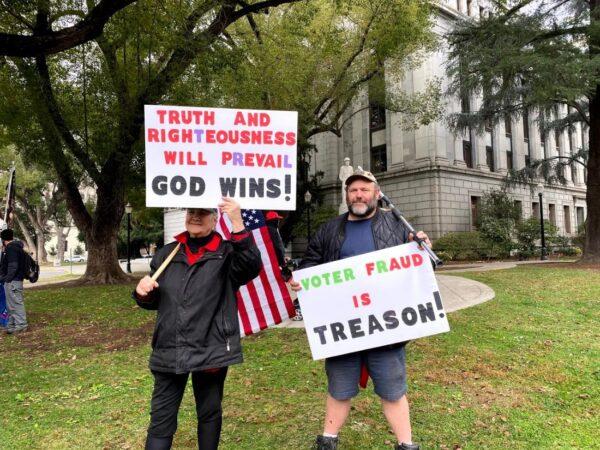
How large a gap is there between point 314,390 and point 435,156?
28.1 meters

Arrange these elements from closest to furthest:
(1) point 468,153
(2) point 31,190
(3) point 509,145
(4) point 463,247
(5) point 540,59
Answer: (5) point 540,59, (4) point 463,247, (1) point 468,153, (3) point 509,145, (2) point 31,190

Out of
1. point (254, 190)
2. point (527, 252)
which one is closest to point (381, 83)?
point (527, 252)

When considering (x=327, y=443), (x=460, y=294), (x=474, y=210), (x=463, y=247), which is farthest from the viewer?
(x=474, y=210)

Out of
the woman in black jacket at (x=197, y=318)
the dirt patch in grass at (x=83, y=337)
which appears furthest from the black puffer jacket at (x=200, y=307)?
the dirt patch in grass at (x=83, y=337)

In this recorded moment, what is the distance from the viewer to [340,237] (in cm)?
357

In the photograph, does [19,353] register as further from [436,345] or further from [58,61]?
[58,61]

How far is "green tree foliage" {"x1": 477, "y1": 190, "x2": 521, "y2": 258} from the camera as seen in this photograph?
27.9m

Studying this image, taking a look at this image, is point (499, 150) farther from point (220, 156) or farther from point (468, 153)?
point (220, 156)

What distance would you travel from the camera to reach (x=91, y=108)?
17719 millimetres

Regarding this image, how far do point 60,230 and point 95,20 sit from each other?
54427 mm

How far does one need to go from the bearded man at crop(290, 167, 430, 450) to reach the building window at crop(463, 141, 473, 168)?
32.9 meters

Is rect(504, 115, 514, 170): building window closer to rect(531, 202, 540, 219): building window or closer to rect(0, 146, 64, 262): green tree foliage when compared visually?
rect(531, 202, 540, 219): building window

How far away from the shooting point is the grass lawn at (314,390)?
4059mm

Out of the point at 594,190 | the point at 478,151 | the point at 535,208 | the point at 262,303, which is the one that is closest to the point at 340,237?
the point at 262,303
